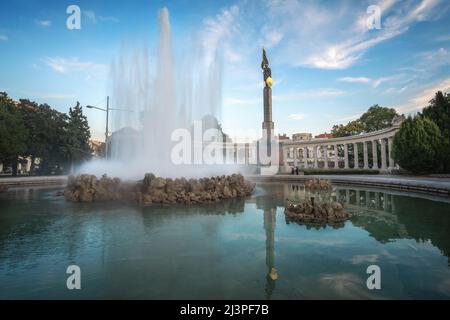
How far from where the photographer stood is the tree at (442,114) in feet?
115

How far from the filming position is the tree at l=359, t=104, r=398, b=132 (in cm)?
6569

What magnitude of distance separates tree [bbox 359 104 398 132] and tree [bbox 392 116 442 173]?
103 ft

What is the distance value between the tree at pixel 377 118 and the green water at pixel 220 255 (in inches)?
2460

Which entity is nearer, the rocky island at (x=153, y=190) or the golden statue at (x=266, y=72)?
the rocky island at (x=153, y=190)

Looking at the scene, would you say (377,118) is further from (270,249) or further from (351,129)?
(270,249)

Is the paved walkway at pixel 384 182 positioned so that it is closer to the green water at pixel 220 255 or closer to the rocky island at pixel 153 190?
the green water at pixel 220 255

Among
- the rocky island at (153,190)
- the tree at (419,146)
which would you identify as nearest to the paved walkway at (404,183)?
the tree at (419,146)

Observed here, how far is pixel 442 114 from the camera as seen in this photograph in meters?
38.8

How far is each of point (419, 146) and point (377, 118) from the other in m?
36.0

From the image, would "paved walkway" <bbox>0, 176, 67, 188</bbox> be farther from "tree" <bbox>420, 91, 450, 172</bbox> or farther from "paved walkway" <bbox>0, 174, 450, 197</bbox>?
"tree" <bbox>420, 91, 450, 172</bbox>
